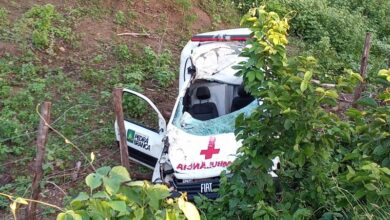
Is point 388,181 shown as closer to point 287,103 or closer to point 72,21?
point 287,103

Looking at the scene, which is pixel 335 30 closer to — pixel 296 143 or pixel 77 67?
pixel 77 67

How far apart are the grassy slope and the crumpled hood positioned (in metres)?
1.34

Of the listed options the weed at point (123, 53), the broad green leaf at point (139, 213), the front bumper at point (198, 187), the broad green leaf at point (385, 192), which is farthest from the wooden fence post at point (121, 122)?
the weed at point (123, 53)

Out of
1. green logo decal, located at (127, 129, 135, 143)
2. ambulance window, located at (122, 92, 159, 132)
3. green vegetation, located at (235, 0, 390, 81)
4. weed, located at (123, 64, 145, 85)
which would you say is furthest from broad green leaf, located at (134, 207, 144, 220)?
green vegetation, located at (235, 0, 390, 81)

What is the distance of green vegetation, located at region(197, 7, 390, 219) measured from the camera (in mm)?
4242

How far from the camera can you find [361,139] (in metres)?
4.45

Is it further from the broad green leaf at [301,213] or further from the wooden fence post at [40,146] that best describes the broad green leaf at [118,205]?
the wooden fence post at [40,146]

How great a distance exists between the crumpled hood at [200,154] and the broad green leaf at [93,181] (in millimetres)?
3784

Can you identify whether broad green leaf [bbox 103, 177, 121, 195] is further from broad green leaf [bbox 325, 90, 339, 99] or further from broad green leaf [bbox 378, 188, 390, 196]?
broad green leaf [bbox 325, 90, 339, 99]

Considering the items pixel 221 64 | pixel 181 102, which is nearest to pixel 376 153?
pixel 181 102

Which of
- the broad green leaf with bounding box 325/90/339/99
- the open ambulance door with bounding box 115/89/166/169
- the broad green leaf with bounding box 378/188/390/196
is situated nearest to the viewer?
the broad green leaf with bounding box 378/188/390/196

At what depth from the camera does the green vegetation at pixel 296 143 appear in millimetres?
4242

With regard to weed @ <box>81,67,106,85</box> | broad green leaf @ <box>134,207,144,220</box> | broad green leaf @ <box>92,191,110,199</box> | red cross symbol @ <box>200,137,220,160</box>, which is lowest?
weed @ <box>81,67,106,85</box>

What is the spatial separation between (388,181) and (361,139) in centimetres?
74
